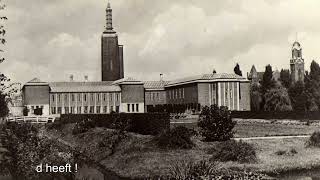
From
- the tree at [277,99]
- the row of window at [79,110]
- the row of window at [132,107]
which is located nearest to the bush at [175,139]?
the tree at [277,99]

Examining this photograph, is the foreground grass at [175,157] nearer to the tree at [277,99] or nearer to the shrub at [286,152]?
the shrub at [286,152]

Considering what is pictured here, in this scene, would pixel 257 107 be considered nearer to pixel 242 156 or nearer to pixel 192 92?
pixel 192 92

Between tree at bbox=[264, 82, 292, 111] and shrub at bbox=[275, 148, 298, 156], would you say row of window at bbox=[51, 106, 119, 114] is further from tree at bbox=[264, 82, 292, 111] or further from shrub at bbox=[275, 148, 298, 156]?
shrub at bbox=[275, 148, 298, 156]

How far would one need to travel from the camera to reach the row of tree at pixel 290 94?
57.8 meters

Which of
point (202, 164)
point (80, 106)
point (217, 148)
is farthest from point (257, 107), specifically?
point (202, 164)

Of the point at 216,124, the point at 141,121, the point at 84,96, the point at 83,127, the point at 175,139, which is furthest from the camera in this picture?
the point at 84,96

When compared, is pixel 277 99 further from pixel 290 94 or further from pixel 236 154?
pixel 236 154

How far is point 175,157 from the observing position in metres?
20.4

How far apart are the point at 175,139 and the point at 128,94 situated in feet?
200

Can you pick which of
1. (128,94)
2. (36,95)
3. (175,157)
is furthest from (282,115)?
(36,95)

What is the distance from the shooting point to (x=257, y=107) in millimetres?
75000

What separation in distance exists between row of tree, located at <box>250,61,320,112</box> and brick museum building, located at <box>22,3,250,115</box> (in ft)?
15.7

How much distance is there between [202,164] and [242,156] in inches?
169

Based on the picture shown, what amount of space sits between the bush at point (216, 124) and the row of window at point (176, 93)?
55115 millimetres
